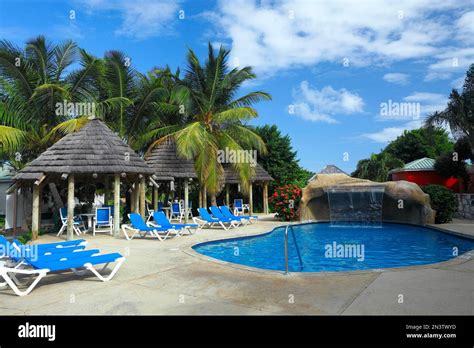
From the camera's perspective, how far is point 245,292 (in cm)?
510

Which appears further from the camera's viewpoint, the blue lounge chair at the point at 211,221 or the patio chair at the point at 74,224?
the blue lounge chair at the point at 211,221

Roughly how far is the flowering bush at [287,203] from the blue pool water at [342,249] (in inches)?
106

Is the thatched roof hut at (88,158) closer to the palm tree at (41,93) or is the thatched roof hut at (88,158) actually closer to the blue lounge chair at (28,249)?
the palm tree at (41,93)

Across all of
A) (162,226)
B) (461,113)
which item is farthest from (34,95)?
(461,113)

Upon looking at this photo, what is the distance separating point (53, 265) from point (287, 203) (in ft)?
43.5

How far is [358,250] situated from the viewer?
10.2 metres

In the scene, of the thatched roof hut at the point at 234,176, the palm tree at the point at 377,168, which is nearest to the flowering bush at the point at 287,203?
the thatched roof hut at the point at 234,176

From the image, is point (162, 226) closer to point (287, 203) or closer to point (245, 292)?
point (245, 292)

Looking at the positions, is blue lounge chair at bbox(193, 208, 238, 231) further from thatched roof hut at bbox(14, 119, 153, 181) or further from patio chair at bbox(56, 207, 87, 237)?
patio chair at bbox(56, 207, 87, 237)

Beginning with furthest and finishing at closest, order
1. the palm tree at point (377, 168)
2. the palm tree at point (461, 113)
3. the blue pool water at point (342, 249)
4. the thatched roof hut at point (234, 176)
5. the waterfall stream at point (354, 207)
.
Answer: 1. the palm tree at point (377, 168)
2. the thatched roof hut at point (234, 176)
3. the palm tree at point (461, 113)
4. the waterfall stream at point (354, 207)
5. the blue pool water at point (342, 249)

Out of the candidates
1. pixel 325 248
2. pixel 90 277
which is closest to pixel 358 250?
pixel 325 248

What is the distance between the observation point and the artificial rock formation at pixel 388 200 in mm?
15273

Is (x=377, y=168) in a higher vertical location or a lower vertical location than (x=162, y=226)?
higher

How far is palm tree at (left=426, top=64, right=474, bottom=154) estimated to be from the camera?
751 inches
